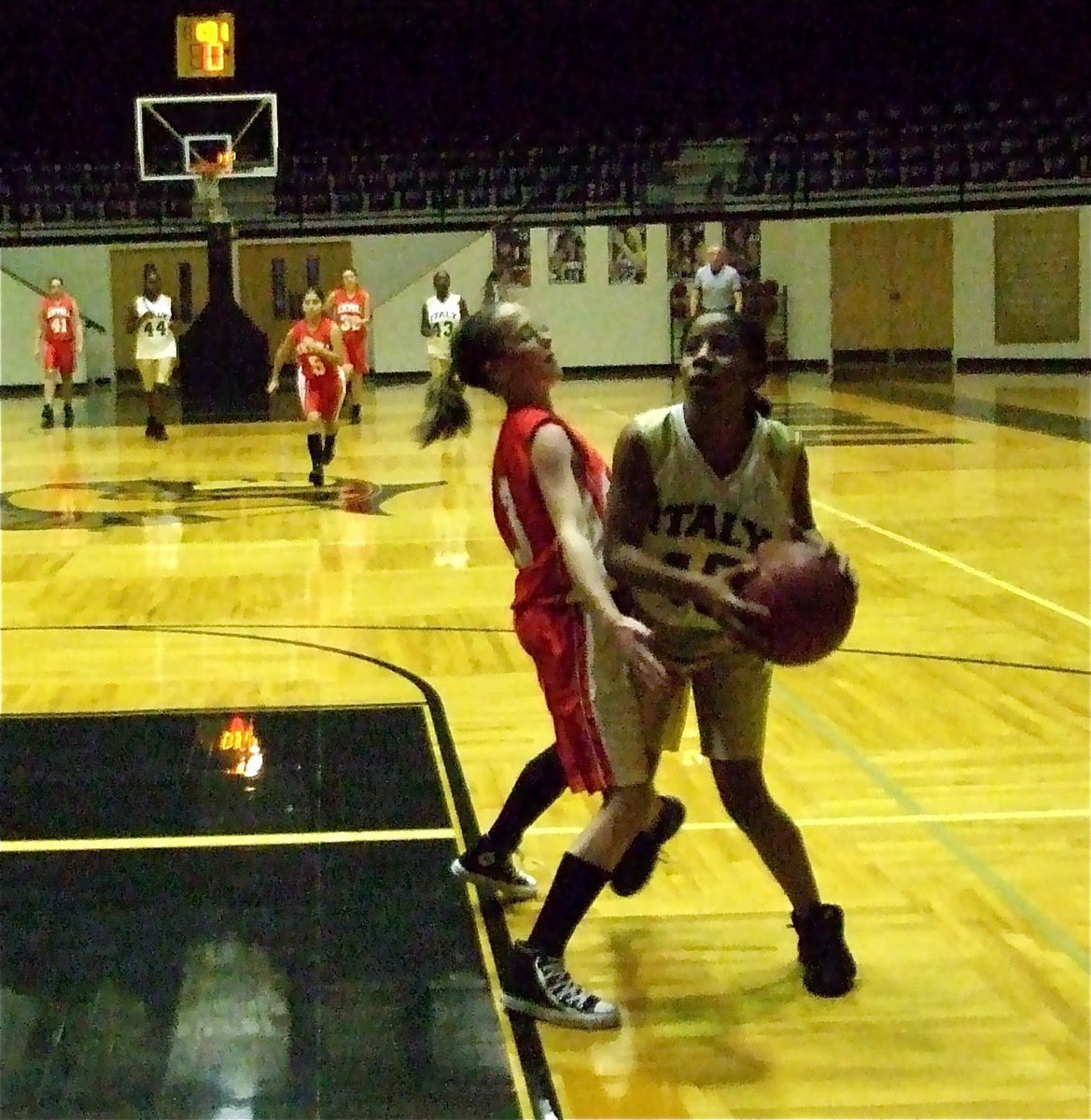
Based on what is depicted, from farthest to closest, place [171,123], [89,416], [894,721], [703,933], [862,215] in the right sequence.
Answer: [862,215]
[171,123]
[89,416]
[894,721]
[703,933]

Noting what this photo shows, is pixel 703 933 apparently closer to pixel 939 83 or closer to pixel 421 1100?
pixel 421 1100

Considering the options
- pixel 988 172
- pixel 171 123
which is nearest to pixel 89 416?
pixel 171 123

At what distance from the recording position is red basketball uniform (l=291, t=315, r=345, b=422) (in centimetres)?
1180

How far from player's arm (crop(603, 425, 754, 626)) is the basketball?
0.08 m

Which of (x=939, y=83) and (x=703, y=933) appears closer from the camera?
(x=703, y=933)

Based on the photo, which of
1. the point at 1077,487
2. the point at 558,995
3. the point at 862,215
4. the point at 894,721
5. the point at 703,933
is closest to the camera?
the point at 558,995

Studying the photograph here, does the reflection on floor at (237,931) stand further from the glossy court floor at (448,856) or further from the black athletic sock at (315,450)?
the black athletic sock at (315,450)

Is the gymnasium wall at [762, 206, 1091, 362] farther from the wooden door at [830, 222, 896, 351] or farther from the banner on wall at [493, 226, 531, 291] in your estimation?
the banner on wall at [493, 226, 531, 291]

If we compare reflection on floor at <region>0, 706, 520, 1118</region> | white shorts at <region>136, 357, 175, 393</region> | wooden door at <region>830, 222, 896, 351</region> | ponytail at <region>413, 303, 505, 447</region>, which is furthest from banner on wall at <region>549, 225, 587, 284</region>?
ponytail at <region>413, 303, 505, 447</region>

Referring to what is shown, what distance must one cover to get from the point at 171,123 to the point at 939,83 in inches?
452

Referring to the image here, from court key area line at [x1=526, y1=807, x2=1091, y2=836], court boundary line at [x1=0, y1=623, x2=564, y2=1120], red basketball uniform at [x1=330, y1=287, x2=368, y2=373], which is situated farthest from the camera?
red basketball uniform at [x1=330, y1=287, x2=368, y2=373]

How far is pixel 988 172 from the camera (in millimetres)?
24531

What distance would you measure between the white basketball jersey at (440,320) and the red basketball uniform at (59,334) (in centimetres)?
430

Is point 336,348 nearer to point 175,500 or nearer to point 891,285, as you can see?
point 175,500
